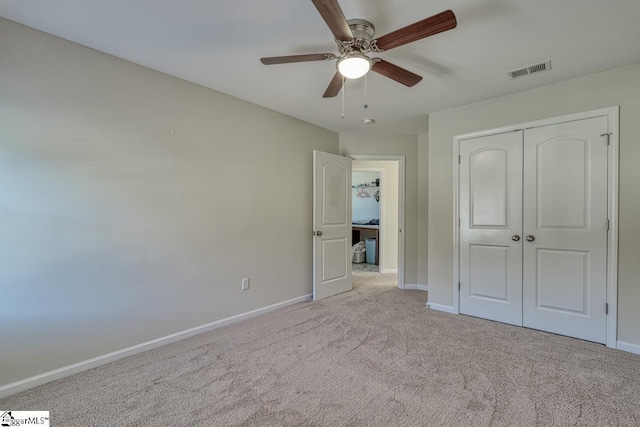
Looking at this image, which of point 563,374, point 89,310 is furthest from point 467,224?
point 89,310

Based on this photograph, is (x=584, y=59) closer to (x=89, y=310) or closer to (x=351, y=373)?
(x=351, y=373)

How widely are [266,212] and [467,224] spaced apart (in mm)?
2286

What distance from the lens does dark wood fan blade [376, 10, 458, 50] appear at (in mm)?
1449

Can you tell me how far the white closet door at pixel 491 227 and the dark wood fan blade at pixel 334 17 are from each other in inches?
88.7

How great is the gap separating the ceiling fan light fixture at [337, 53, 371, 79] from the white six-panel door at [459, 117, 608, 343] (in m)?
1.99

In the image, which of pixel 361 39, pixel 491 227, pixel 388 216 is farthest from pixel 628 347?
pixel 388 216

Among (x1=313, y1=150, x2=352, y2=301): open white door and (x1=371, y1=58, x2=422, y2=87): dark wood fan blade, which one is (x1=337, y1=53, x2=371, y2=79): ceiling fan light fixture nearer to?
(x1=371, y1=58, x2=422, y2=87): dark wood fan blade

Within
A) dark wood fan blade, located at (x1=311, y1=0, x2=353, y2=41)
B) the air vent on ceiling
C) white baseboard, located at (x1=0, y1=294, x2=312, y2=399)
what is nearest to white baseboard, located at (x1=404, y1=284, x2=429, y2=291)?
white baseboard, located at (x1=0, y1=294, x2=312, y2=399)

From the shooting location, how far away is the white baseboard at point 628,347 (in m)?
2.41

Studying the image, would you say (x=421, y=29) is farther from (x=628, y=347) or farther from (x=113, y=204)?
(x=628, y=347)

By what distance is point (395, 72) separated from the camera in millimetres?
2031

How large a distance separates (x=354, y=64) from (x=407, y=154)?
2.98 metres

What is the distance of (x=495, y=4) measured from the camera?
1.73 m

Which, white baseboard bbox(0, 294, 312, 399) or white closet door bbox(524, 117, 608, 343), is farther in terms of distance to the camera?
white closet door bbox(524, 117, 608, 343)
